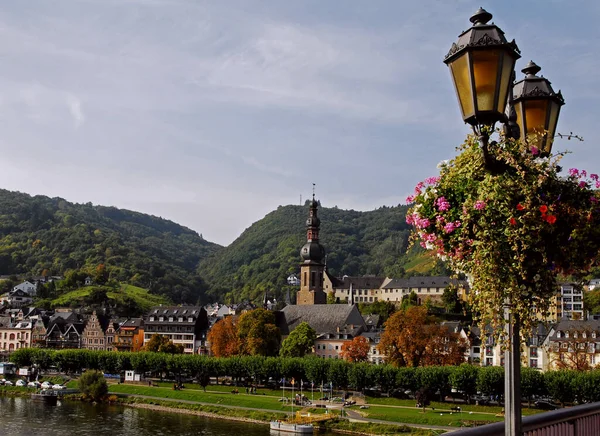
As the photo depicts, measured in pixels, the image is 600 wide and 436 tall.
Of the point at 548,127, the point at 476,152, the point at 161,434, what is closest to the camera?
the point at 476,152

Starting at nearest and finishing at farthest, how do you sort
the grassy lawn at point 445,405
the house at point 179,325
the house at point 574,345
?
1. the grassy lawn at point 445,405
2. the house at point 574,345
3. the house at point 179,325

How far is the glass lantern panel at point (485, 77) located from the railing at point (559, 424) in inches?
105

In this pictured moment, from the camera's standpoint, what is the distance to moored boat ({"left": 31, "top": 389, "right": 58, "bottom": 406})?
2884 inches

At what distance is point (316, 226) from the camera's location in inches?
4601

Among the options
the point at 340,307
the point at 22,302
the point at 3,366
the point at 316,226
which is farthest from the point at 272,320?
the point at 22,302

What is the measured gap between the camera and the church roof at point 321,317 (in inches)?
3900

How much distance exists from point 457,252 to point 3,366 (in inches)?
4068

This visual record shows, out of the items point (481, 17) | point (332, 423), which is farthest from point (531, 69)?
point (332, 423)

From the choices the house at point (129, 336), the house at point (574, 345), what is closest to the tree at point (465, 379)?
the house at point (574, 345)

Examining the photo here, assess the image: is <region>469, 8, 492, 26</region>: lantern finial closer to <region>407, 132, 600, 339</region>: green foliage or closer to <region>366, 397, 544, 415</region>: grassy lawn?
<region>407, 132, 600, 339</region>: green foliage

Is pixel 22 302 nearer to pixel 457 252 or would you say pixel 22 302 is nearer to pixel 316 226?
pixel 316 226

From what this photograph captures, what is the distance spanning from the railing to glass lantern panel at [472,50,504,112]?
265 cm

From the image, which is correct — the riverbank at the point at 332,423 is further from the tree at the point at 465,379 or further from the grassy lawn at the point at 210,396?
the tree at the point at 465,379

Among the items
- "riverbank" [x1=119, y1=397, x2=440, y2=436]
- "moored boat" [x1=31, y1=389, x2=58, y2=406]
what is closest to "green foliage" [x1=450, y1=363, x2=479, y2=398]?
"riverbank" [x1=119, y1=397, x2=440, y2=436]
